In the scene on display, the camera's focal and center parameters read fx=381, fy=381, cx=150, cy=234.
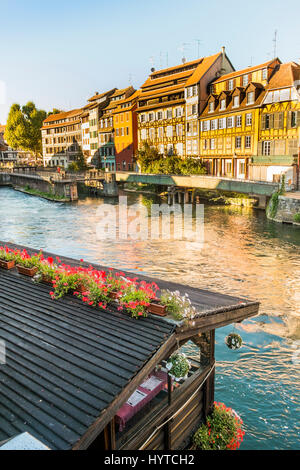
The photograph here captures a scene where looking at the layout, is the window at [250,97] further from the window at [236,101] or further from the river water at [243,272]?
the river water at [243,272]

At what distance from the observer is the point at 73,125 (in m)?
96.6

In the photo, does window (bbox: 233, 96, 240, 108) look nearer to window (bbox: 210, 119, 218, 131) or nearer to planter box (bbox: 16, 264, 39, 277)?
window (bbox: 210, 119, 218, 131)

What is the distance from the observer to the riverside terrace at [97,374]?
5331 millimetres

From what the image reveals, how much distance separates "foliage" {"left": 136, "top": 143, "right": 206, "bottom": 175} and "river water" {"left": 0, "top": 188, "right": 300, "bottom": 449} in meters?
7.48

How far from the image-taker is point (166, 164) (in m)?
54.6

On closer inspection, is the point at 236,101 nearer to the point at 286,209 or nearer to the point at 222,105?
the point at 222,105

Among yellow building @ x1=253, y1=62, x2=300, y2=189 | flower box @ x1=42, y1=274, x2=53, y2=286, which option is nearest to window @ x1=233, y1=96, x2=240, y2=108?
yellow building @ x1=253, y1=62, x2=300, y2=189

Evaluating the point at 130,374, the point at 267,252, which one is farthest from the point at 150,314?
the point at 267,252

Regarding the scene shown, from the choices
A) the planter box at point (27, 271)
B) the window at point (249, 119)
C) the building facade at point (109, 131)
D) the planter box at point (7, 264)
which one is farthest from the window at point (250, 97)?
the planter box at point (27, 271)

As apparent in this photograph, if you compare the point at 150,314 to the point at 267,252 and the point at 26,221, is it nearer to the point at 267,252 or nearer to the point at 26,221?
the point at 267,252

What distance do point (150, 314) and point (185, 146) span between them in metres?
53.3

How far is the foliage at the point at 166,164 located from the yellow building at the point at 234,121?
9.63ft

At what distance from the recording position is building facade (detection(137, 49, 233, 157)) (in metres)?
54.6

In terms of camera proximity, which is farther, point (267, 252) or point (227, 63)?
point (227, 63)
